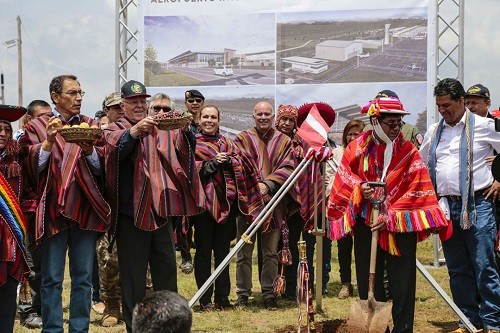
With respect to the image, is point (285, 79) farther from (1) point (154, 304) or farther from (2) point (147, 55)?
(1) point (154, 304)

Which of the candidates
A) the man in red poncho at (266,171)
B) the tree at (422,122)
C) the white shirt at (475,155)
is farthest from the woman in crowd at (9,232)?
the tree at (422,122)

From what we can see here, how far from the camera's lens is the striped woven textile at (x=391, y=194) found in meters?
6.44

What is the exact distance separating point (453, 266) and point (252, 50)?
4.71m

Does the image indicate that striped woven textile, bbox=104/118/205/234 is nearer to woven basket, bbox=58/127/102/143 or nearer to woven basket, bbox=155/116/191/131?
woven basket, bbox=155/116/191/131

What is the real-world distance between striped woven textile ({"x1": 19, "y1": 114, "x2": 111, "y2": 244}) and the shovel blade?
2043mm

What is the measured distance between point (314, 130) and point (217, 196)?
173 cm

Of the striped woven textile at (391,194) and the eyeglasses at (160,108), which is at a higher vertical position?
the eyeglasses at (160,108)

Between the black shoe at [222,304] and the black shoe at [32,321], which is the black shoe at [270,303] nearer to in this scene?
the black shoe at [222,304]

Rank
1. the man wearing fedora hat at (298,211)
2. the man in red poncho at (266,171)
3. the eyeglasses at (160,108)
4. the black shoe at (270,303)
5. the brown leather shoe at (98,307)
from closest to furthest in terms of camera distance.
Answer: the eyeglasses at (160,108) < the brown leather shoe at (98,307) < the black shoe at (270,303) < the man in red poncho at (266,171) < the man wearing fedora hat at (298,211)

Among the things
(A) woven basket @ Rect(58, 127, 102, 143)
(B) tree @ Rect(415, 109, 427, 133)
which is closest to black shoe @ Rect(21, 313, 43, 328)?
(A) woven basket @ Rect(58, 127, 102, 143)

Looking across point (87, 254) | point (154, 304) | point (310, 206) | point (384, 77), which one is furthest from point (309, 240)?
point (154, 304)

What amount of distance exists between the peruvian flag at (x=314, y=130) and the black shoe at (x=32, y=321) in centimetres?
298

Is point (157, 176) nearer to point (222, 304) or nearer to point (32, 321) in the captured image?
point (32, 321)

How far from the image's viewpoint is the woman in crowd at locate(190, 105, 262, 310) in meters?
8.59
